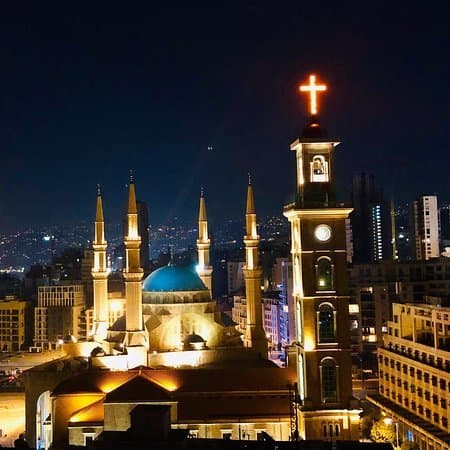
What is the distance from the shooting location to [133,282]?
4228 cm

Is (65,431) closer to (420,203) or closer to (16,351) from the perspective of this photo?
(16,351)

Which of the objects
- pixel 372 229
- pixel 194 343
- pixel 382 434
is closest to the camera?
pixel 382 434

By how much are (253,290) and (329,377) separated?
14.7 metres

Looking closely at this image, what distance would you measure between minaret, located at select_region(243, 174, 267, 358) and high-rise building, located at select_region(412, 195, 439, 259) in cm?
6803

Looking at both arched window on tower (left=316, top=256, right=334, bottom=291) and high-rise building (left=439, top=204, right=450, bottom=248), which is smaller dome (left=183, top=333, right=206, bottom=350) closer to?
arched window on tower (left=316, top=256, right=334, bottom=291)

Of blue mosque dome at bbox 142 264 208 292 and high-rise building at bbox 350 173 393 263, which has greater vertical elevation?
high-rise building at bbox 350 173 393 263

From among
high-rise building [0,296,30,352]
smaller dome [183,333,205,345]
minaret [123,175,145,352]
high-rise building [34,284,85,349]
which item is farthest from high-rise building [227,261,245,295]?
minaret [123,175,145,352]

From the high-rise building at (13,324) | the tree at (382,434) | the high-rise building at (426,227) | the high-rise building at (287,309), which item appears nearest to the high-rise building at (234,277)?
A: the high-rise building at (426,227)

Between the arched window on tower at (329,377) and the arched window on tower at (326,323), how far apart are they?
3.17ft

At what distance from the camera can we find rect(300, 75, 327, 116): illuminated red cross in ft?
112

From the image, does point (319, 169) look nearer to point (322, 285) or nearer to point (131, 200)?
point (322, 285)

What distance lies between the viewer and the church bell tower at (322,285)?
32375 millimetres

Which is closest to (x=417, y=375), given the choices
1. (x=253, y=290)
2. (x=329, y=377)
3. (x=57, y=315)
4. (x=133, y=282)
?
(x=253, y=290)

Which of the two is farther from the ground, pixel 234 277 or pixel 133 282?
pixel 234 277
